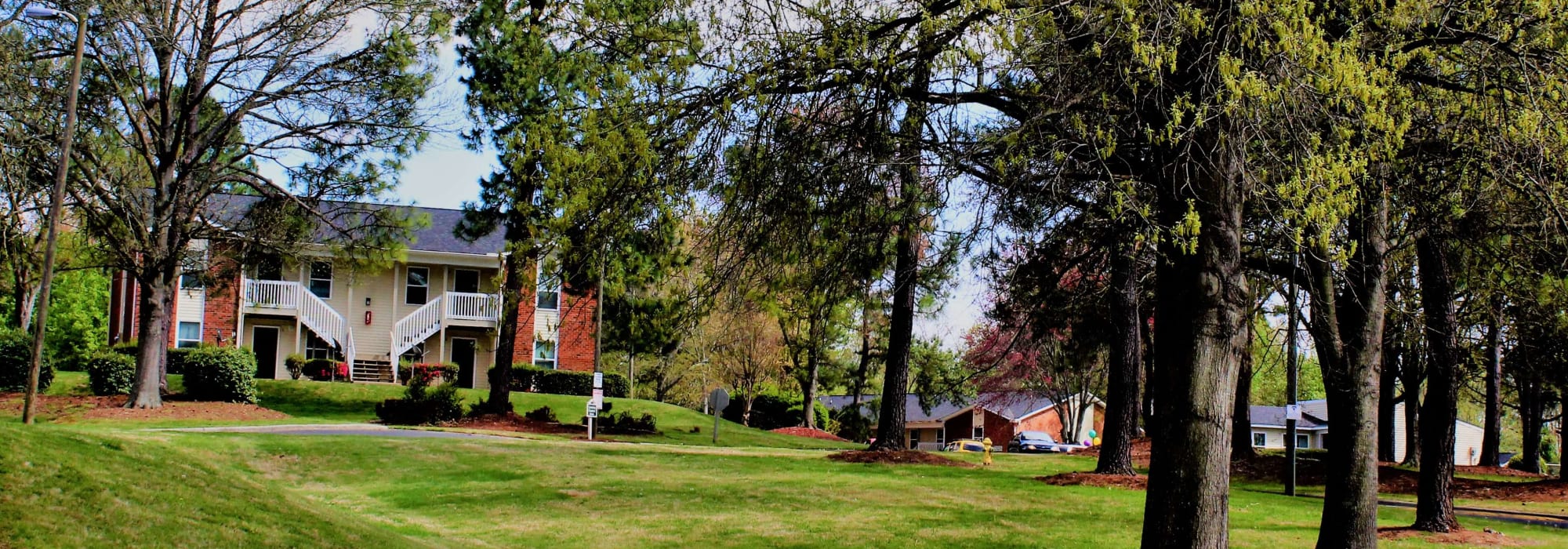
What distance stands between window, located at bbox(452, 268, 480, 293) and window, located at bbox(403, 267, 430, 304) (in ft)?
3.12

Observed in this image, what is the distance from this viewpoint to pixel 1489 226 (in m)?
10.7

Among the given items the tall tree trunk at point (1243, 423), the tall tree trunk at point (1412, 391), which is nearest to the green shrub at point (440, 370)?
the tall tree trunk at point (1243, 423)

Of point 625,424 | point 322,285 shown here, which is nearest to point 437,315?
point 322,285

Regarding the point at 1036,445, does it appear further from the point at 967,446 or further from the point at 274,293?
the point at 274,293

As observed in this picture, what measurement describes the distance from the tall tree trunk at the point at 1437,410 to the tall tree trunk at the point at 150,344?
25.0 meters

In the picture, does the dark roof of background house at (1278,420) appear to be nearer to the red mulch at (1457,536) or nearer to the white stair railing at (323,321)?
Result: the white stair railing at (323,321)

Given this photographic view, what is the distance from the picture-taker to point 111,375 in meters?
27.9

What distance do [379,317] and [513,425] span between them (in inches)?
580

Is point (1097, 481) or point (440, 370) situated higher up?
point (440, 370)

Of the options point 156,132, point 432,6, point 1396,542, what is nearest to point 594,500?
point 1396,542

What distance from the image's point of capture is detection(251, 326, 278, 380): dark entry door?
3994 centimetres

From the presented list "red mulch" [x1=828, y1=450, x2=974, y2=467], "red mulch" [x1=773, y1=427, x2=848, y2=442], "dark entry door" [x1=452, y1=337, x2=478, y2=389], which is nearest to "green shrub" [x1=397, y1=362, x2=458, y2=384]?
"dark entry door" [x1=452, y1=337, x2=478, y2=389]

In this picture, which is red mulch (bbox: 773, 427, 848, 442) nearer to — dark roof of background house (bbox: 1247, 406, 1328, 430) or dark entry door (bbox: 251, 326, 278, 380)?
dark entry door (bbox: 251, 326, 278, 380)

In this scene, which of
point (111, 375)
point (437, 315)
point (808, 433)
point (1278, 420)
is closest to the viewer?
point (111, 375)
